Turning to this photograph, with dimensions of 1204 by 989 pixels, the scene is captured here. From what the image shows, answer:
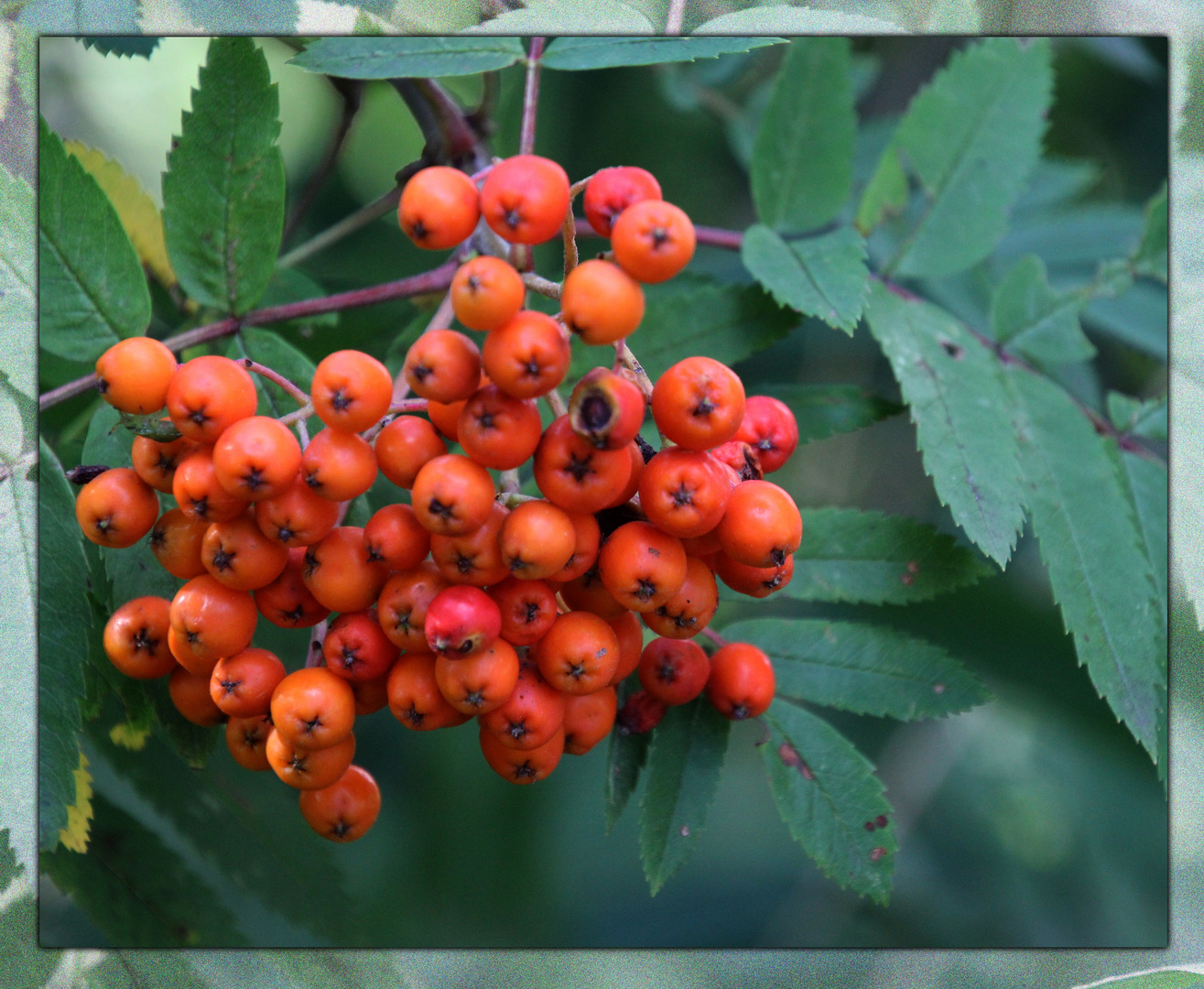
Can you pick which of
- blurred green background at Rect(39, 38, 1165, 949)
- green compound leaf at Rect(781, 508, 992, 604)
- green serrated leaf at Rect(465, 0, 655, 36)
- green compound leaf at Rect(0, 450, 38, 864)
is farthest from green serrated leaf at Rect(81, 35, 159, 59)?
green compound leaf at Rect(781, 508, 992, 604)

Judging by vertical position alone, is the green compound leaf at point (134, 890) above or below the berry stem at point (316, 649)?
below

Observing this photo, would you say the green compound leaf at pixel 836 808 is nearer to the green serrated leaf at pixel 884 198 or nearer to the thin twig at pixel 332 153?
the green serrated leaf at pixel 884 198

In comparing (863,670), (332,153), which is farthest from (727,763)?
(332,153)

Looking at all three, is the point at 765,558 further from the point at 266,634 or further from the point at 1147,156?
the point at 1147,156

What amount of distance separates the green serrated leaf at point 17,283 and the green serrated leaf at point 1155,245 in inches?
50.5

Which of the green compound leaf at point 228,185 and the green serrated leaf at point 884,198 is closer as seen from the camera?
the green compound leaf at point 228,185

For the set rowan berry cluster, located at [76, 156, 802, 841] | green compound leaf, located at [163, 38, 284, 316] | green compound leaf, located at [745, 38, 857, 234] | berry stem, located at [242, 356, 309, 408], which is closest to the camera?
rowan berry cluster, located at [76, 156, 802, 841]

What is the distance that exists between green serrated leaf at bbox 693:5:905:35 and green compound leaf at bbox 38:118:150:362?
69cm

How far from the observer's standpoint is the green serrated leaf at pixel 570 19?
105 centimetres

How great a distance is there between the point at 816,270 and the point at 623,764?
584mm

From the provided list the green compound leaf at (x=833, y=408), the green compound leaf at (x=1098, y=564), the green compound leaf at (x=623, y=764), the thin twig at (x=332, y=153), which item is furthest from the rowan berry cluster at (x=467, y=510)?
the thin twig at (x=332, y=153)

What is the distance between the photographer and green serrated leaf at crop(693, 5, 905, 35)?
1101 mm

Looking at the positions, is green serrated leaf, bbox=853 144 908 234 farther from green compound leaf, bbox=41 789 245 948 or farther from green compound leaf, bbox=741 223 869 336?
green compound leaf, bbox=41 789 245 948

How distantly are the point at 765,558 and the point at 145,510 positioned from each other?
0.54 m
